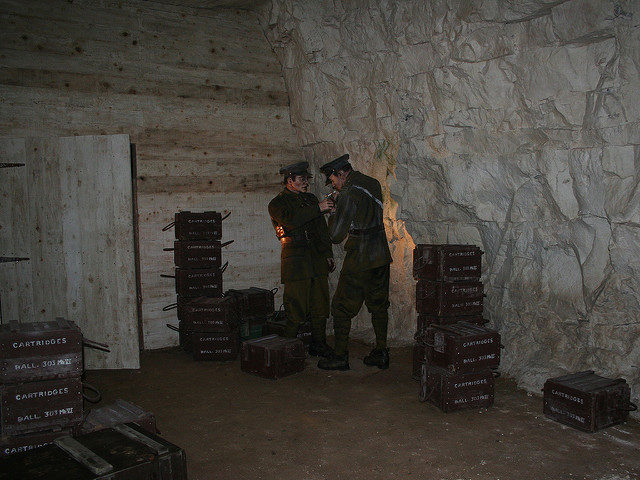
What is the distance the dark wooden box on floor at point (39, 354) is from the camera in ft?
11.1

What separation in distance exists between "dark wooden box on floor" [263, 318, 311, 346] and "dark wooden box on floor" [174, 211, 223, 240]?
1.19 m

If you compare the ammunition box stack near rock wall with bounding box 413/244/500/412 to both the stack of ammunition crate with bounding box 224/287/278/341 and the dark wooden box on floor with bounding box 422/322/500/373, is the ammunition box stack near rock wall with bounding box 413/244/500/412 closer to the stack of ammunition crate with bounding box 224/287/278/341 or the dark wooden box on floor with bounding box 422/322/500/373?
the dark wooden box on floor with bounding box 422/322/500/373

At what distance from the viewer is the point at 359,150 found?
20.8 ft

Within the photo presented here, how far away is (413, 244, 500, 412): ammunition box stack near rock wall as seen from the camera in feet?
13.7

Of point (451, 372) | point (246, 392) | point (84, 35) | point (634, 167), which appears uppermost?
point (84, 35)

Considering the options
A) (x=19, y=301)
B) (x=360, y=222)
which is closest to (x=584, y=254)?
(x=360, y=222)

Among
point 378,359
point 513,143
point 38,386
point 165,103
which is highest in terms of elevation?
point 165,103

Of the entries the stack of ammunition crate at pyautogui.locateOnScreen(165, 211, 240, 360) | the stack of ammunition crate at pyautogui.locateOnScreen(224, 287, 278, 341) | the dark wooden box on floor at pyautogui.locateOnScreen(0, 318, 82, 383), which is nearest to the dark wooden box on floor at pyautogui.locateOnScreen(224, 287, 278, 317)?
the stack of ammunition crate at pyautogui.locateOnScreen(224, 287, 278, 341)

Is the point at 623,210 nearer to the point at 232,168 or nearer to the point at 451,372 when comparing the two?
the point at 451,372

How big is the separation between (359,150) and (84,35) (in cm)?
333

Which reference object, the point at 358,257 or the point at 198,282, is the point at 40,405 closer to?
the point at 198,282

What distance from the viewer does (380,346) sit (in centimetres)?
546

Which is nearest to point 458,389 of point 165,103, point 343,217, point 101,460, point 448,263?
point 448,263

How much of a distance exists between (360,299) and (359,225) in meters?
0.74
